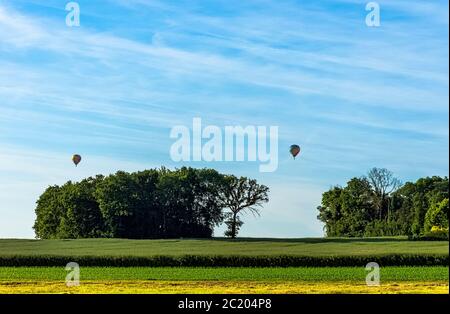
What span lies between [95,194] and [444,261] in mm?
44906

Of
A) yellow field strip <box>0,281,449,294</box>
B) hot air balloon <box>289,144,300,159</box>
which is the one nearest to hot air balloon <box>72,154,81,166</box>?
hot air balloon <box>289,144,300,159</box>

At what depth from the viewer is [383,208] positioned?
A: 102438 millimetres

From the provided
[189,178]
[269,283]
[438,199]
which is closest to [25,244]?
[189,178]

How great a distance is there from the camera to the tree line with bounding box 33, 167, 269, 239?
265ft

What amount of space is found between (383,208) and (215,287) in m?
72.2

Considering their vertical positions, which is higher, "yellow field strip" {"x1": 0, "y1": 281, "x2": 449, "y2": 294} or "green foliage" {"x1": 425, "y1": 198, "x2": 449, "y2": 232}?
"green foliage" {"x1": 425, "y1": 198, "x2": 449, "y2": 232}

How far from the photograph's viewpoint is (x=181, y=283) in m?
35.8

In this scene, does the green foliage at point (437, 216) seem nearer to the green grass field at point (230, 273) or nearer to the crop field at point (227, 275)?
the crop field at point (227, 275)

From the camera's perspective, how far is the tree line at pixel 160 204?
80.8 metres

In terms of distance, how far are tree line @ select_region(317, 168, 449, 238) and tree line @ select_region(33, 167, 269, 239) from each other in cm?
2145

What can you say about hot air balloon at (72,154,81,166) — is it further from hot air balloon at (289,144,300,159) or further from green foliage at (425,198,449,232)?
green foliage at (425,198,449,232)

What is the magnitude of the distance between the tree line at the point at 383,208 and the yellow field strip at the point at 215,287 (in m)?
57.6
